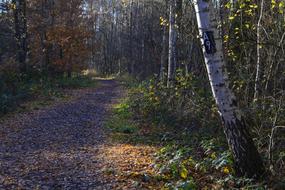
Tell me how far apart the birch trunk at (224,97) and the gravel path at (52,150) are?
7.49 ft

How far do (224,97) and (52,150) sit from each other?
469 cm

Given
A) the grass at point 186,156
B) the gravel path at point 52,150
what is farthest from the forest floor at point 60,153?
the grass at point 186,156

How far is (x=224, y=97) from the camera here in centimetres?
584

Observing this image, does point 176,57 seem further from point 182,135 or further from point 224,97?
point 224,97

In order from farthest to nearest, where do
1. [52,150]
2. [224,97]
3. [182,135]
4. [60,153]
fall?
1. [182,135]
2. [52,150]
3. [60,153]
4. [224,97]

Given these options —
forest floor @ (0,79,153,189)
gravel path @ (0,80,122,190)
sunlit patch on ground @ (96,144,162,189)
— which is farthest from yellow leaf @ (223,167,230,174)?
gravel path @ (0,80,122,190)

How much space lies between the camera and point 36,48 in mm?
26453

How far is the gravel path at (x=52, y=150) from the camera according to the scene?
263 inches

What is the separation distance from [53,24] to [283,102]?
21.4m

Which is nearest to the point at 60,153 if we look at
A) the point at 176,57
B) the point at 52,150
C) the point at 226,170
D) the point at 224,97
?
the point at 52,150

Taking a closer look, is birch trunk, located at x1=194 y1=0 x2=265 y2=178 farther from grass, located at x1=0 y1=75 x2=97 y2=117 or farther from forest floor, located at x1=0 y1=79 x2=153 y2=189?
grass, located at x1=0 y1=75 x2=97 y2=117

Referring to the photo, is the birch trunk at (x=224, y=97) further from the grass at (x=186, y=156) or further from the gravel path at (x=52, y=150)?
the gravel path at (x=52, y=150)

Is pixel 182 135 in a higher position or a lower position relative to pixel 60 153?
higher

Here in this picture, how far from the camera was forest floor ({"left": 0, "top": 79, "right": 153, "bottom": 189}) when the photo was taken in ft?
21.9
